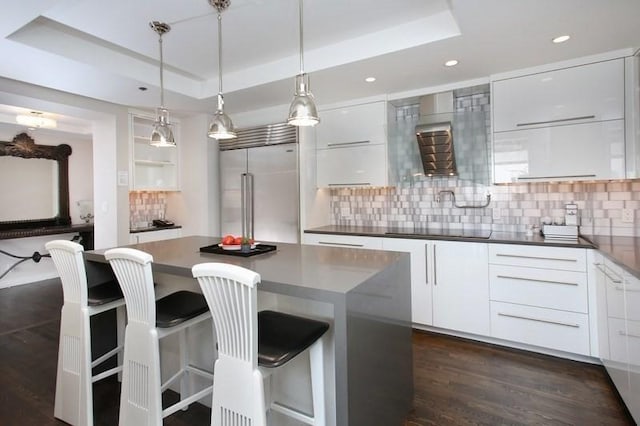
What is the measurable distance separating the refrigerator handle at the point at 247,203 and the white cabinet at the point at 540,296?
2613 mm

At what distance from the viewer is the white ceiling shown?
2064 mm

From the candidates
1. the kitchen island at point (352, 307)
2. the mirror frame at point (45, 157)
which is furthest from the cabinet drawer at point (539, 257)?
the mirror frame at point (45, 157)

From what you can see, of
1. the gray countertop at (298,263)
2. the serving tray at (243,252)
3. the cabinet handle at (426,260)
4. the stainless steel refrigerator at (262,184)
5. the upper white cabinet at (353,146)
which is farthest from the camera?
the stainless steel refrigerator at (262,184)

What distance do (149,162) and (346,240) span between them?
2.73 meters

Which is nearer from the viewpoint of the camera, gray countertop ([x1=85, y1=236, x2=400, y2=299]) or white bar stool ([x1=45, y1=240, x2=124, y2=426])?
gray countertop ([x1=85, y1=236, x2=400, y2=299])

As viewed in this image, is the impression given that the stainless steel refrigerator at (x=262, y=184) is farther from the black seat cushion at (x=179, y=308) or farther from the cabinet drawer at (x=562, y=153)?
the cabinet drawer at (x=562, y=153)

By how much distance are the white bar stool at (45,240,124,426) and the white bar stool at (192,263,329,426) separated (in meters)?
1.00

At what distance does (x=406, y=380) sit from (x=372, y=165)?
2195mm

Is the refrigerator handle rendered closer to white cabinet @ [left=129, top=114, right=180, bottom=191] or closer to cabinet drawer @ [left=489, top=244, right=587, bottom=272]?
white cabinet @ [left=129, top=114, right=180, bottom=191]

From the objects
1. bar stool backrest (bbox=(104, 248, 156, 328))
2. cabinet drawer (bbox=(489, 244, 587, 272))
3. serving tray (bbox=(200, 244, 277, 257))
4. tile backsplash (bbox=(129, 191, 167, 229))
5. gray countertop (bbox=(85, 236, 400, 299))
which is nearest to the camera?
gray countertop (bbox=(85, 236, 400, 299))

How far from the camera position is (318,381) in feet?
4.77

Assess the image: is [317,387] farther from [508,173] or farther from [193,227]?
[193,227]

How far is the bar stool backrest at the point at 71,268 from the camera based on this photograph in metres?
1.80

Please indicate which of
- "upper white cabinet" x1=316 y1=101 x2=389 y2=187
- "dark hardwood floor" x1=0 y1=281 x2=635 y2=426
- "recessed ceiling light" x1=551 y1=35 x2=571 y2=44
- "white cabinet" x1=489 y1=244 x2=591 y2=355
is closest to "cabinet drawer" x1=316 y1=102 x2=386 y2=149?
"upper white cabinet" x1=316 y1=101 x2=389 y2=187
